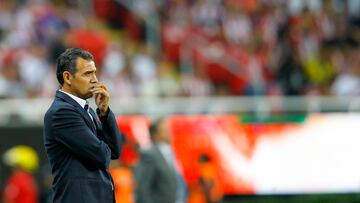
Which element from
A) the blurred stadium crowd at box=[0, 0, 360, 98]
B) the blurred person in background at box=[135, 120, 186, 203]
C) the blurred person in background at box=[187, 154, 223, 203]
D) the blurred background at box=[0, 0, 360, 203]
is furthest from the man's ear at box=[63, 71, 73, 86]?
the blurred stadium crowd at box=[0, 0, 360, 98]

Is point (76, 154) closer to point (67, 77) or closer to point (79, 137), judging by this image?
point (79, 137)

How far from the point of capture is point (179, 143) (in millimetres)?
14750

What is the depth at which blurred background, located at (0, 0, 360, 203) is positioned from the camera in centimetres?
1432

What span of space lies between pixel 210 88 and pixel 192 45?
1.03 metres

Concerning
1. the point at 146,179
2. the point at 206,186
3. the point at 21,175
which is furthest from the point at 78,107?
the point at 206,186

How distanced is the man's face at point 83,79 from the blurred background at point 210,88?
6014mm

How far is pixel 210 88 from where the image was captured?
16.7m

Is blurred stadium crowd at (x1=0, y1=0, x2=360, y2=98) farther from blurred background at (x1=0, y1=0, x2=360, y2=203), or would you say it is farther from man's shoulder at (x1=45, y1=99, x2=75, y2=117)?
man's shoulder at (x1=45, y1=99, x2=75, y2=117)

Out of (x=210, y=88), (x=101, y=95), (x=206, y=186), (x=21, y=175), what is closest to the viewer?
(x=101, y=95)

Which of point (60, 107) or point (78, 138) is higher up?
point (60, 107)

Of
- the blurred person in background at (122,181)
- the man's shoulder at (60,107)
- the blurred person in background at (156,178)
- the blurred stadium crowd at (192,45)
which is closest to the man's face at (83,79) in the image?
the man's shoulder at (60,107)

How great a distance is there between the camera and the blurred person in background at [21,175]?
13.2 metres

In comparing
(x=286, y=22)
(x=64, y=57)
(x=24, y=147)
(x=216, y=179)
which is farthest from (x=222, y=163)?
(x=64, y=57)

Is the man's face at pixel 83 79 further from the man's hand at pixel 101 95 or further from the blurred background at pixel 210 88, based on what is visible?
the blurred background at pixel 210 88
